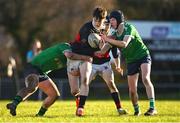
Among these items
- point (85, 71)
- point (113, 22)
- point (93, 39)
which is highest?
point (113, 22)

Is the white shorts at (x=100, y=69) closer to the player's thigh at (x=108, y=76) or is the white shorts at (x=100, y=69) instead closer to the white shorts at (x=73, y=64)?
the player's thigh at (x=108, y=76)

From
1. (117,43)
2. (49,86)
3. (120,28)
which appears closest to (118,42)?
(117,43)

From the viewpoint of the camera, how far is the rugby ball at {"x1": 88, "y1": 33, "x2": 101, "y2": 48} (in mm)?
13406

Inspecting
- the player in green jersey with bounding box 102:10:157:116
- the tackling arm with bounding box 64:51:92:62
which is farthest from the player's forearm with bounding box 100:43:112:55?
the tackling arm with bounding box 64:51:92:62

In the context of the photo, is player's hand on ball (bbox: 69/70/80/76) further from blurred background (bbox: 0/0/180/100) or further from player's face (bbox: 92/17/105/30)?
blurred background (bbox: 0/0/180/100)

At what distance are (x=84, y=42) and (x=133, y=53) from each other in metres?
1.32

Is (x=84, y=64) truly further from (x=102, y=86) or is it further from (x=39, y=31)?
(x=39, y=31)

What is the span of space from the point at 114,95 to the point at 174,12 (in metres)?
24.5

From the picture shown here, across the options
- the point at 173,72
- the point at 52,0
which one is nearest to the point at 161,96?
the point at 173,72

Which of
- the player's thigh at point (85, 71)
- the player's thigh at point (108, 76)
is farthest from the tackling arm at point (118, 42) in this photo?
the player's thigh at point (108, 76)

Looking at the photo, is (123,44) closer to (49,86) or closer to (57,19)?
(49,86)

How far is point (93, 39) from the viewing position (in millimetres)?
13445

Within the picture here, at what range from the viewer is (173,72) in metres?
34.4

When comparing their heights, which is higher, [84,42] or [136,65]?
[84,42]
